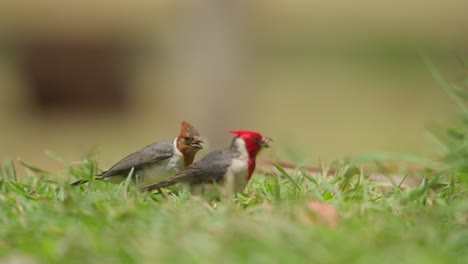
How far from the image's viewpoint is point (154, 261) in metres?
2.51

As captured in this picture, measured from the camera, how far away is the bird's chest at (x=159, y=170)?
12.1 ft

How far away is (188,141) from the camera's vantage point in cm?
368

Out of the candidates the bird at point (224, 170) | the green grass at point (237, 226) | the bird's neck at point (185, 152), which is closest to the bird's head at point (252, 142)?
the bird at point (224, 170)

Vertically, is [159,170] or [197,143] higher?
[197,143]

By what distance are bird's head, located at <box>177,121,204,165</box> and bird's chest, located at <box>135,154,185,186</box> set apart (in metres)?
0.03

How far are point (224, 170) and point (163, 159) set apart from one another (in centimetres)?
35

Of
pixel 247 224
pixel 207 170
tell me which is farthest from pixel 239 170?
pixel 247 224

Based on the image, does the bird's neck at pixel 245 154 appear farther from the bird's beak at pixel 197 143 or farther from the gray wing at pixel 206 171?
the bird's beak at pixel 197 143

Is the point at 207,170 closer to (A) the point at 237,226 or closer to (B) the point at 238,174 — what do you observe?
(B) the point at 238,174

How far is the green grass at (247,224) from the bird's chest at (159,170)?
0.28 ft

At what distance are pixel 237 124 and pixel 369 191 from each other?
6.57 meters

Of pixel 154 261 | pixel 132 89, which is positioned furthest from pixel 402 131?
pixel 154 261

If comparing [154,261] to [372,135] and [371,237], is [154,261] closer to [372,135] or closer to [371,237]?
[371,237]

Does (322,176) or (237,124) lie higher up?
(322,176)
